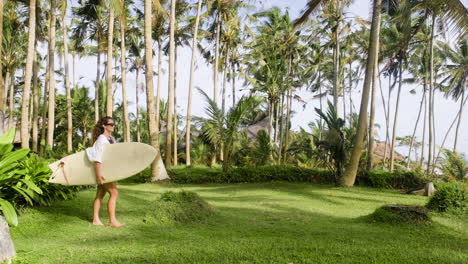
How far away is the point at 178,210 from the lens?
18.0 feet

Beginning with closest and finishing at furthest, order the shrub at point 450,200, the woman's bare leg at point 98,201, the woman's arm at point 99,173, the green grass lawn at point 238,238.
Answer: the green grass lawn at point 238,238
the woman's arm at point 99,173
the woman's bare leg at point 98,201
the shrub at point 450,200

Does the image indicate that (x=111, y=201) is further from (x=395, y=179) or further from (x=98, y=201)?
(x=395, y=179)

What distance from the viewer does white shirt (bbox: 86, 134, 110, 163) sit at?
455cm

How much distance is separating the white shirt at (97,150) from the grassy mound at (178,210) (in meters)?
1.18

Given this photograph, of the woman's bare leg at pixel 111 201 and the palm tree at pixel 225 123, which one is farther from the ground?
the palm tree at pixel 225 123

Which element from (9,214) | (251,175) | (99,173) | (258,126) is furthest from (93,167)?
(258,126)

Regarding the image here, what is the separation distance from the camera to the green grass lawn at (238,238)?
11.3ft

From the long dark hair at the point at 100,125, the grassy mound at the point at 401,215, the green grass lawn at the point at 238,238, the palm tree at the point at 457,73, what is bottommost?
the green grass lawn at the point at 238,238

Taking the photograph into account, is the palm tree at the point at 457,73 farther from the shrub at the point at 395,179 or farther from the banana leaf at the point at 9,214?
the banana leaf at the point at 9,214

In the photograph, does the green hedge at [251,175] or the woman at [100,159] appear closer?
the woman at [100,159]

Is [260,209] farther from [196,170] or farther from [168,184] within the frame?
[196,170]

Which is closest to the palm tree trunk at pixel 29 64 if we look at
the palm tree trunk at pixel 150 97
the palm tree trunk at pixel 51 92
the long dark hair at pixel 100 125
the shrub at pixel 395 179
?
the palm tree trunk at pixel 51 92

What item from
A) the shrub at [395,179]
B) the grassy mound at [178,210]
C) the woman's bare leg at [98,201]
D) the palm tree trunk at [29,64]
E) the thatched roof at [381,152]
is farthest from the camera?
the thatched roof at [381,152]

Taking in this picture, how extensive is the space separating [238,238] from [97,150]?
6.62ft
